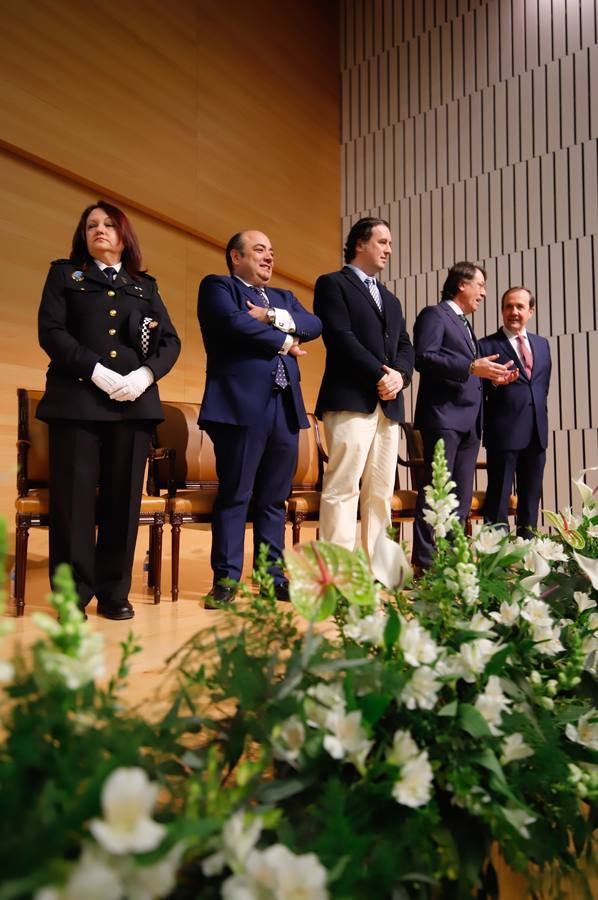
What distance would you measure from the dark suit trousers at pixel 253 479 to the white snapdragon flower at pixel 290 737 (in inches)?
78.4

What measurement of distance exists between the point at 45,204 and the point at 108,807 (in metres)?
4.34

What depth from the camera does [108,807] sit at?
1.17 feet

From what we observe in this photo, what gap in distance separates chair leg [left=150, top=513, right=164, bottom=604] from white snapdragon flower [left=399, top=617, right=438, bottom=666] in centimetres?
225

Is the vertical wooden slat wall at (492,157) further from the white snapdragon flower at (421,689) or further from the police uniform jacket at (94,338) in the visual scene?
the white snapdragon flower at (421,689)

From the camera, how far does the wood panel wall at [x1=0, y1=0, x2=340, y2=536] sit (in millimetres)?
4000

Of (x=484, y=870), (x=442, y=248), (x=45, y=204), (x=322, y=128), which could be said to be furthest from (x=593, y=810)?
(x=322, y=128)

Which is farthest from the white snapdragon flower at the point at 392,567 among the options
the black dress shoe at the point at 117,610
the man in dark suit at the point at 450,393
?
the man in dark suit at the point at 450,393

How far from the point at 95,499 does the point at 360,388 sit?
1.07 metres

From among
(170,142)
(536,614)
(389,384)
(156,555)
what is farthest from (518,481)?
(170,142)

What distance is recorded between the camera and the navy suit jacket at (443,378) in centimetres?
319

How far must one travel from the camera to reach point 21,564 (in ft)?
7.91

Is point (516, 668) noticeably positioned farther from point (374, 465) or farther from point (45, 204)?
point (45, 204)

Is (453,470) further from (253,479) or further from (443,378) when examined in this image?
(253,479)

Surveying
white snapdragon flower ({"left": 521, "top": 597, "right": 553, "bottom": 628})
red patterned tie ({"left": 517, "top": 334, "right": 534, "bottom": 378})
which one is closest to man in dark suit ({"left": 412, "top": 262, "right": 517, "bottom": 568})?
red patterned tie ({"left": 517, "top": 334, "right": 534, "bottom": 378})
